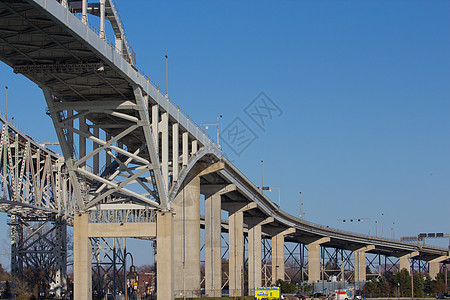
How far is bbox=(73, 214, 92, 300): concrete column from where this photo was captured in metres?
58.0

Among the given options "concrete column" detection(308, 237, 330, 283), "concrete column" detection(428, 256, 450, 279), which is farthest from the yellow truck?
"concrete column" detection(428, 256, 450, 279)

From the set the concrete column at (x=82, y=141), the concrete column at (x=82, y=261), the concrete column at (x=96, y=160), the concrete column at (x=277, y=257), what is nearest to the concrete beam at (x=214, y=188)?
the concrete column at (x=96, y=160)

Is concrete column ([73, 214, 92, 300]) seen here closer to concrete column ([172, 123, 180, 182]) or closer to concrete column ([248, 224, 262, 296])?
concrete column ([172, 123, 180, 182])

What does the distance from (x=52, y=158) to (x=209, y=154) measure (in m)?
18.5

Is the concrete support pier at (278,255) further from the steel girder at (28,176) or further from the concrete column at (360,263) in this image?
the steel girder at (28,176)

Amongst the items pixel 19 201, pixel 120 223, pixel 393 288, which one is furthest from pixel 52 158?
pixel 393 288

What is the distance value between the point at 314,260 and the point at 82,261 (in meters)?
95.0

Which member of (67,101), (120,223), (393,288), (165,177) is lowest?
(393,288)

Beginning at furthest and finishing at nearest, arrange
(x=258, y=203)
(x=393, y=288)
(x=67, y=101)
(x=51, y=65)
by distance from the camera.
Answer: (x=393, y=288)
(x=258, y=203)
(x=67, y=101)
(x=51, y=65)

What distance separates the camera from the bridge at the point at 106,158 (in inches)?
1713

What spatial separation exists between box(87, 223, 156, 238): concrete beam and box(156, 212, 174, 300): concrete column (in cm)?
79

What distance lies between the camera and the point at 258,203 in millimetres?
108938

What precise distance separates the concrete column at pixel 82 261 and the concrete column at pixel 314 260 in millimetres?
91869

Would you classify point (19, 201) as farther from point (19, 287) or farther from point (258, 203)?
point (258, 203)
